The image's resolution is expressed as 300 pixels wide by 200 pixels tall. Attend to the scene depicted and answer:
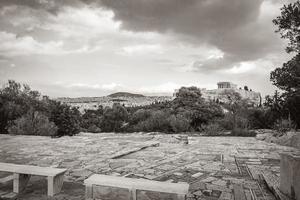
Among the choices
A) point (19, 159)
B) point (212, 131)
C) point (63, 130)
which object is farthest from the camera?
point (63, 130)

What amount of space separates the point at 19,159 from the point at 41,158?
1.84 feet

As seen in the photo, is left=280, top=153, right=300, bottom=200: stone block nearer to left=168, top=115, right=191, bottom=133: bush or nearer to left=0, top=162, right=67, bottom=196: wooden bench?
left=0, top=162, right=67, bottom=196: wooden bench

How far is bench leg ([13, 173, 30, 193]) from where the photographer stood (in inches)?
170

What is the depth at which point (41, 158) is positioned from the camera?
7207mm

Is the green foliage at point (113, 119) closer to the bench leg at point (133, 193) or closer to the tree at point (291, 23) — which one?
the tree at point (291, 23)

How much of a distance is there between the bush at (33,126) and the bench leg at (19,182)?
9.69 metres

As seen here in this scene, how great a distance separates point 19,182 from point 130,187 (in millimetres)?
2070

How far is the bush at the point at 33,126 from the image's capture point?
43.9 feet

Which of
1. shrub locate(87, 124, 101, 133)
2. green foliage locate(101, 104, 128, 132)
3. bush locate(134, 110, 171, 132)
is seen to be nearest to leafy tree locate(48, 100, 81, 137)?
bush locate(134, 110, 171, 132)

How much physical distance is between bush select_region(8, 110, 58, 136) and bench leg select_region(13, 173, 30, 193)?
31.8 ft

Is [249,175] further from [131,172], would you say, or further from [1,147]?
[1,147]

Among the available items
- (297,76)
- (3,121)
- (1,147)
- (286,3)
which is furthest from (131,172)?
(3,121)

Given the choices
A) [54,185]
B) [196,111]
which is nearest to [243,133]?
[196,111]

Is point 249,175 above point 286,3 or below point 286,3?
below
